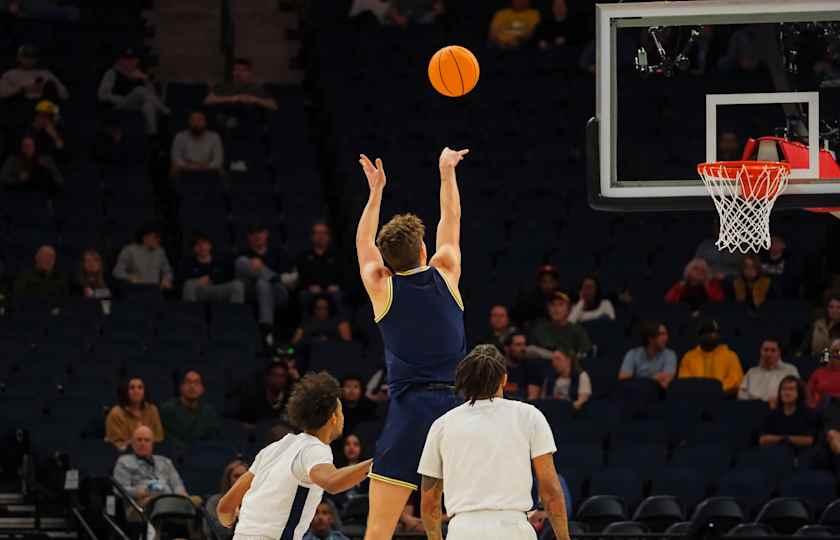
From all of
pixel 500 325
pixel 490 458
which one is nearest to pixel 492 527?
pixel 490 458

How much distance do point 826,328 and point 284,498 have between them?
367 inches

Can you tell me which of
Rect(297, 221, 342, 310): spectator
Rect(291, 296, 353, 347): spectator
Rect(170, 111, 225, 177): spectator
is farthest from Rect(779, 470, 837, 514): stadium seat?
Rect(170, 111, 225, 177): spectator

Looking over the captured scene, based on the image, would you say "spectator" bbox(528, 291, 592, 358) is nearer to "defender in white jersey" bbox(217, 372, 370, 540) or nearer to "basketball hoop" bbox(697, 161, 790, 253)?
"basketball hoop" bbox(697, 161, 790, 253)

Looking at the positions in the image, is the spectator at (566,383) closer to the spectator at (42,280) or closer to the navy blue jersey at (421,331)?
the spectator at (42,280)

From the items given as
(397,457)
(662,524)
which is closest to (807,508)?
(662,524)

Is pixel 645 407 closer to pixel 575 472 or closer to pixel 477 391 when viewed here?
pixel 575 472

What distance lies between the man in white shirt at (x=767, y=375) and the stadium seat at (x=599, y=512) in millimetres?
2574

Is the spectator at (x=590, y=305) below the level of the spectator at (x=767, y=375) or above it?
above

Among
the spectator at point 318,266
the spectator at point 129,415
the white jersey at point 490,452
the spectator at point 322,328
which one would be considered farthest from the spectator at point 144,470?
the white jersey at point 490,452

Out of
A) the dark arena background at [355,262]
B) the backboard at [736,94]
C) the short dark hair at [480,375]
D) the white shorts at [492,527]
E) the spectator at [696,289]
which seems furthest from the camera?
the spectator at [696,289]

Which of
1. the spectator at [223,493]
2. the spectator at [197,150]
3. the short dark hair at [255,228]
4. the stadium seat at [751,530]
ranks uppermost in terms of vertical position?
the spectator at [197,150]

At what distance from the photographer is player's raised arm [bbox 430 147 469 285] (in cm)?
790

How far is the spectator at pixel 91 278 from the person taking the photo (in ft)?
55.2

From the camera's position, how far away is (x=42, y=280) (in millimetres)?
16672
